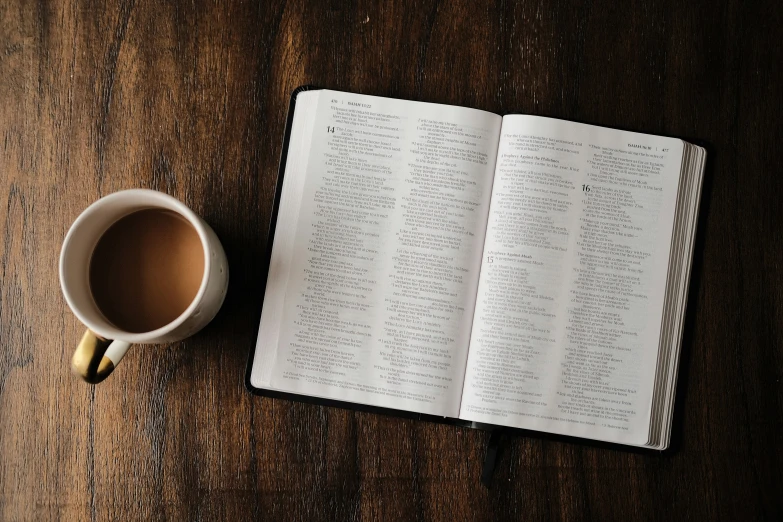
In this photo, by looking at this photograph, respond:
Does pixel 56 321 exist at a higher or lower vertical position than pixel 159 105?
lower

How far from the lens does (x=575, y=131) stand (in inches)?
24.1

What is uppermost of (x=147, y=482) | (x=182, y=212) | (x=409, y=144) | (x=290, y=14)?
(x=290, y=14)

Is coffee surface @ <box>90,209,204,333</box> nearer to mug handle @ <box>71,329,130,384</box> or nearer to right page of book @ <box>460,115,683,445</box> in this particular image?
mug handle @ <box>71,329,130,384</box>

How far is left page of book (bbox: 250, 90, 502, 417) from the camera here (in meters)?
0.60

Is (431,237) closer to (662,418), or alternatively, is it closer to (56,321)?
(662,418)

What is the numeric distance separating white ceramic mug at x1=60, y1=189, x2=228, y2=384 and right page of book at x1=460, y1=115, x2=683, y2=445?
27 cm

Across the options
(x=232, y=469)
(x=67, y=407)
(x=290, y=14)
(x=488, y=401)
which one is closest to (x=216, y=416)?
(x=232, y=469)

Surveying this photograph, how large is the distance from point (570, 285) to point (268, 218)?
33 centimetres

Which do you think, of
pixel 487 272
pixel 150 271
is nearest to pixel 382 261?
pixel 487 272

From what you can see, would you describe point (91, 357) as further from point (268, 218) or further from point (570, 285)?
point (570, 285)

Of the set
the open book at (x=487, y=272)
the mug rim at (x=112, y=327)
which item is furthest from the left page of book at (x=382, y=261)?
the mug rim at (x=112, y=327)

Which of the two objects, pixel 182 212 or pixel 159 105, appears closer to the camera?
pixel 182 212

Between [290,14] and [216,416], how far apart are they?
0.45 meters

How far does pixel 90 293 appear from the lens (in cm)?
54
